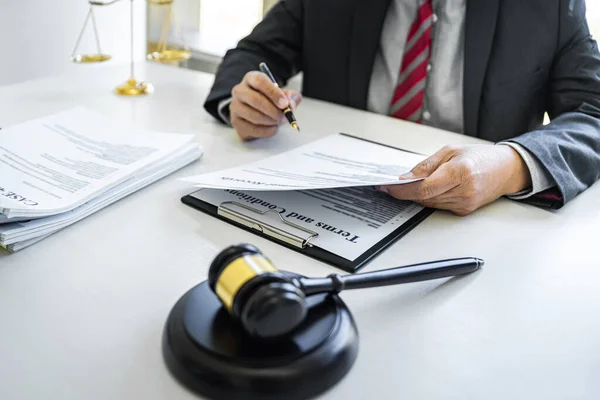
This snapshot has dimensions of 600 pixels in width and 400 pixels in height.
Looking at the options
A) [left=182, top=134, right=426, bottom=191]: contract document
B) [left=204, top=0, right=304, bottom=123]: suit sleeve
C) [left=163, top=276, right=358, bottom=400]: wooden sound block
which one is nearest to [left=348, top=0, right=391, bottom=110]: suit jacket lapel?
[left=204, top=0, right=304, bottom=123]: suit sleeve

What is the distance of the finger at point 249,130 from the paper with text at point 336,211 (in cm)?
25

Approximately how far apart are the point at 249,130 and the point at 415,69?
19.2 inches

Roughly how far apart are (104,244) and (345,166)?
369 millimetres

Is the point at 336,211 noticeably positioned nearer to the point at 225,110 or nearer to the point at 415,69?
the point at 225,110

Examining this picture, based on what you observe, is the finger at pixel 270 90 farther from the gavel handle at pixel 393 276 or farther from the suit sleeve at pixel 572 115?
the gavel handle at pixel 393 276

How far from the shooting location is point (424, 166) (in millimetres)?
856

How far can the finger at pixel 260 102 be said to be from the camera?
3.52 ft

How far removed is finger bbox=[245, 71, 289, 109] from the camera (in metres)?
1.07

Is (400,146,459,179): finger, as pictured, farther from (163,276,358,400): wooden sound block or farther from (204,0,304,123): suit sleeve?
(204,0,304,123): suit sleeve

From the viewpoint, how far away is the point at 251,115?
1077mm

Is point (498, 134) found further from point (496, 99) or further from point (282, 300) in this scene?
point (282, 300)

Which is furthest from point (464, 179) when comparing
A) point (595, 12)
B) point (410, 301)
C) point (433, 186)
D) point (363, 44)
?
point (595, 12)

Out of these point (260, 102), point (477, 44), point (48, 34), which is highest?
point (477, 44)

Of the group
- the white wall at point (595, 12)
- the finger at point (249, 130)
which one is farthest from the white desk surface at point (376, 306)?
the white wall at point (595, 12)
